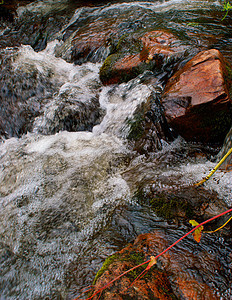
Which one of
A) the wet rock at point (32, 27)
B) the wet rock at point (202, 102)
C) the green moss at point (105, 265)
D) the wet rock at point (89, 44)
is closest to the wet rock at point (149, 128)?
the wet rock at point (202, 102)

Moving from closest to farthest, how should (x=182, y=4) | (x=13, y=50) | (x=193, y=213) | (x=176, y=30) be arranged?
(x=193, y=213) < (x=176, y=30) < (x=13, y=50) < (x=182, y=4)

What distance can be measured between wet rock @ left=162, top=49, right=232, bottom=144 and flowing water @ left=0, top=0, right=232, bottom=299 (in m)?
0.29

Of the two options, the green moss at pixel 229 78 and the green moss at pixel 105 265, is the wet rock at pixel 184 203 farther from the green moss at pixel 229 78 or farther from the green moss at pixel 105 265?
the green moss at pixel 229 78

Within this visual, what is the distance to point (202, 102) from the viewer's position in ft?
8.45

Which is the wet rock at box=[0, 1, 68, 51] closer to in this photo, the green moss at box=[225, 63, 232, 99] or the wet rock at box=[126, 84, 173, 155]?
the wet rock at box=[126, 84, 173, 155]

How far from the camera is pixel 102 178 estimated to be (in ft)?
9.28

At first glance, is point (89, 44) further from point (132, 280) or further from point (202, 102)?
point (132, 280)

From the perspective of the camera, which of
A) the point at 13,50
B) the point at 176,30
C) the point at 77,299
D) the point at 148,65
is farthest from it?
the point at 13,50

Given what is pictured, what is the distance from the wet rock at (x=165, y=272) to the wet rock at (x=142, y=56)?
3157mm

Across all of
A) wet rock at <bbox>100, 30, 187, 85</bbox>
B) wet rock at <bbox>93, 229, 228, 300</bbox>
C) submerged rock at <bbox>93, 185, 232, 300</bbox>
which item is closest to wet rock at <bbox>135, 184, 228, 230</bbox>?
submerged rock at <bbox>93, 185, 232, 300</bbox>

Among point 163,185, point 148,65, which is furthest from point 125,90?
point 163,185

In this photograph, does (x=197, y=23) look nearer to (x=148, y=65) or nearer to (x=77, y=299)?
(x=148, y=65)

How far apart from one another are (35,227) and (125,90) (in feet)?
9.84

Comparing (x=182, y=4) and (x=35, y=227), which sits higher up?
(x=182, y=4)
